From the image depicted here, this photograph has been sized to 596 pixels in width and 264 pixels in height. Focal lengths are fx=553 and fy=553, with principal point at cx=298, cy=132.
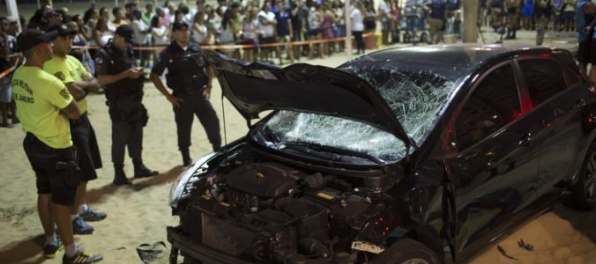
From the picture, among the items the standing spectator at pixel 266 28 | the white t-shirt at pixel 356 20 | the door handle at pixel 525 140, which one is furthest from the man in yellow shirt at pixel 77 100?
the white t-shirt at pixel 356 20

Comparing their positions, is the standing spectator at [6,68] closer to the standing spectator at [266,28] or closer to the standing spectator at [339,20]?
the standing spectator at [266,28]

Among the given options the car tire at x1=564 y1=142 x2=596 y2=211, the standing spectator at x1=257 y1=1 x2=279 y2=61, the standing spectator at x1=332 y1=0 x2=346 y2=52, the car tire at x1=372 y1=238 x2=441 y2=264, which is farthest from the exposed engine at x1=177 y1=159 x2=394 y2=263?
the standing spectator at x1=332 y1=0 x2=346 y2=52

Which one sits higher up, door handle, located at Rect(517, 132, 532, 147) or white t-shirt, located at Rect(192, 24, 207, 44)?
white t-shirt, located at Rect(192, 24, 207, 44)

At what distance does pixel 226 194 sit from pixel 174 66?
321 centimetres

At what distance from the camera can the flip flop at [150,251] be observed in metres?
4.28

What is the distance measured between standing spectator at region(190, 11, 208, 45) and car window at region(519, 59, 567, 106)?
35.5 feet

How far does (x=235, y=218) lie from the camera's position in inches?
125

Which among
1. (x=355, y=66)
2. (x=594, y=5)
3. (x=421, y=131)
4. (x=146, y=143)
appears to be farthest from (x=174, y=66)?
(x=594, y=5)

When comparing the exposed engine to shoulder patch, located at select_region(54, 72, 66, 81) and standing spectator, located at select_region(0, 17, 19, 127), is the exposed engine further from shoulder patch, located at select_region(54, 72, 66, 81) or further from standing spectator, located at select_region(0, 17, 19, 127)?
standing spectator, located at select_region(0, 17, 19, 127)

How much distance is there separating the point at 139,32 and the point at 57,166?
1098cm

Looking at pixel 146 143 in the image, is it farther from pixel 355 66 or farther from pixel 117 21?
pixel 117 21

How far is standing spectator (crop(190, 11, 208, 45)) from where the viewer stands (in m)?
14.1

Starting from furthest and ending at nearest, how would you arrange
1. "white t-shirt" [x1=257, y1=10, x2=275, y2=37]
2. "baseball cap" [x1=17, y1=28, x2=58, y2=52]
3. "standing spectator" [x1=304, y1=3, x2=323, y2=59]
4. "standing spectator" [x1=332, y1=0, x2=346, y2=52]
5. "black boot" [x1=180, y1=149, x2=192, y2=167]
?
1. "standing spectator" [x1=332, y1=0, x2=346, y2=52]
2. "standing spectator" [x1=304, y1=3, x2=323, y2=59]
3. "white t-shirt" [x1=257, y1=10, x2=275, y2=37]
4. "black boot" [x1=180, y1=149, x2=192, y2=167]
5. "baseball cap" [x1=17, y1=28, x2=58, y2=52]

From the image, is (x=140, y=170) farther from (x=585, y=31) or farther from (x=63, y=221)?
(x=585, y=31)
